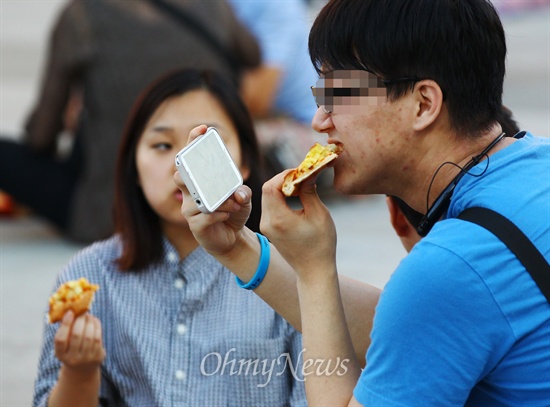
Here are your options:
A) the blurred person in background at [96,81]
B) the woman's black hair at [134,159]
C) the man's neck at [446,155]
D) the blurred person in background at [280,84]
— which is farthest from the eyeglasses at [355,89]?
the blurred person in background at [280,84]

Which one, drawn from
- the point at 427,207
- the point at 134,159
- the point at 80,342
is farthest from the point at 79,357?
the point at 427,207

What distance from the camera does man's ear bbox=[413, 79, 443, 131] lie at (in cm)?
181

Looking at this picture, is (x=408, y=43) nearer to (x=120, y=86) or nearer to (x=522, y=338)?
(x=522, y=338)

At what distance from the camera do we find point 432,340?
1639 mm

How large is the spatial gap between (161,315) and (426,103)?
973 mm

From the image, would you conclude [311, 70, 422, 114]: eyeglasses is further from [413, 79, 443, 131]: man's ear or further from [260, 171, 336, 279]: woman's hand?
[260, 171, 336, 279]: woman's hand

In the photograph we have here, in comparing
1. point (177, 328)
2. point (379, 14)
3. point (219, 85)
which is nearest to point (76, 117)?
point (219, 85)

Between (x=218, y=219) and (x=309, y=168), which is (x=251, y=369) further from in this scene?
(x=309, y=168)

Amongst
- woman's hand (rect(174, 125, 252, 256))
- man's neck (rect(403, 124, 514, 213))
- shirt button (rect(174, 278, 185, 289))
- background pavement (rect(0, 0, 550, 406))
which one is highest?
man's neck (rect(403, 124, 514, 213))

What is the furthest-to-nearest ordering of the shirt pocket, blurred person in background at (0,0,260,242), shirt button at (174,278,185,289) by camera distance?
blurred person in background at (0,0,260,242) < shirt button at (174,278,185,289) < the shirt pocket

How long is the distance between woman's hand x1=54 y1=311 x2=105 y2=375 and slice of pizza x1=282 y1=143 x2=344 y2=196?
2.08ft

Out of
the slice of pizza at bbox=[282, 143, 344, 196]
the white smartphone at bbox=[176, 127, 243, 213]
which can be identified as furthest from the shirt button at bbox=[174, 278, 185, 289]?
the slice of pizza at bbox=[282, 143, 344, 196]

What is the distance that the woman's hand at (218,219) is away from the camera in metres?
2.06

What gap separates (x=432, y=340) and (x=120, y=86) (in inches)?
144
